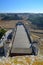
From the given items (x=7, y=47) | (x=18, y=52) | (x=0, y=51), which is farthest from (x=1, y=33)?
(x=18, y=52)

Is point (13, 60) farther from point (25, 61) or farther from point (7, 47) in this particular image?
point (7, 47)

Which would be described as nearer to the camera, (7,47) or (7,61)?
(7,61)

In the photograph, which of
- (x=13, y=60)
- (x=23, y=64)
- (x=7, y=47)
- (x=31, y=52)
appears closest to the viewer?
(x=23, y=64)

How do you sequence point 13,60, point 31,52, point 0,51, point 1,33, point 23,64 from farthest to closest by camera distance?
point 1,33, point 0,51, point 31,52, point 13,60, point 23,64

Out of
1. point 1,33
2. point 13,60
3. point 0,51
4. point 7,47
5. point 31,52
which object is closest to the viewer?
point 13,60

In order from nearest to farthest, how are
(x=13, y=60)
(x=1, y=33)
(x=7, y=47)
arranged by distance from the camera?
1. (x=13, y=60)
2. (x=7, y=47)
3. (x=1, y=33)

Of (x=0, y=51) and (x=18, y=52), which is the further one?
(x=0, y=51)

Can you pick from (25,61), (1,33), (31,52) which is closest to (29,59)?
(25,61)

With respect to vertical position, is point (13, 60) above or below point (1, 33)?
above

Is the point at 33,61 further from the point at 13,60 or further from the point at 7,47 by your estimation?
the point at 7,47
